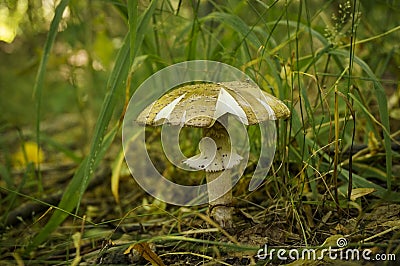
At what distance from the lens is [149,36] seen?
2.34 m

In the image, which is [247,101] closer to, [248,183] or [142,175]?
[248,183]

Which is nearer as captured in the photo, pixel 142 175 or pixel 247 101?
pixel 247 101

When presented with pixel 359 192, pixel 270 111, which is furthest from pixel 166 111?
pixel 359 192

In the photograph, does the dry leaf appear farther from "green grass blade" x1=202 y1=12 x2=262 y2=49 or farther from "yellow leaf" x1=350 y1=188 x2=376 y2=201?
"green grass blade" x1=202 y1=12 x2=262 y2=49

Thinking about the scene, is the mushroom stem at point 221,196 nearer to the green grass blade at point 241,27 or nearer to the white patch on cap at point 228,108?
the white patch on cap at point 228,108

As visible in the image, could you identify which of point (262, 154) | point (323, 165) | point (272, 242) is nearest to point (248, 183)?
point (262, 154)

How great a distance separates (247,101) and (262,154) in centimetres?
47

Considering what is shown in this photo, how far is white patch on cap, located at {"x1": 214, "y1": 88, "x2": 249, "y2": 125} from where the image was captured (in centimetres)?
142

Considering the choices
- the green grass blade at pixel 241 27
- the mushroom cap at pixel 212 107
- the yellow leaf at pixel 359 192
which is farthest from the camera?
the green grass blade at pixel 241 27

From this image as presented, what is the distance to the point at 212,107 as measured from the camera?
4.69 ft

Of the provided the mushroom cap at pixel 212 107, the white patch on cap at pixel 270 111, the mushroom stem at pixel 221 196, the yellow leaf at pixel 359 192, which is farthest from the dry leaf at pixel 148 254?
the yellow leaf at pixel 359 192

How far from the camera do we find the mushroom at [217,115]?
4.66 feet

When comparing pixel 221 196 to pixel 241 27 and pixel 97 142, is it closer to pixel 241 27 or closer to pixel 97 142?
pixel 97 142

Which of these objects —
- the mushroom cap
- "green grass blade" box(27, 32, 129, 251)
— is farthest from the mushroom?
"green grass blade" box(27, 32, 129, 251)
